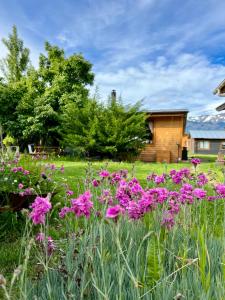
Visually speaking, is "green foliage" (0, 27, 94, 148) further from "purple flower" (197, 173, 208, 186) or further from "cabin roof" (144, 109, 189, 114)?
"purple flower" (197, 173, 208, 186)

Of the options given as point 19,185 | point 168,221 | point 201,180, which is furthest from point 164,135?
point 168,221

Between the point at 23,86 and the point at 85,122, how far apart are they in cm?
786

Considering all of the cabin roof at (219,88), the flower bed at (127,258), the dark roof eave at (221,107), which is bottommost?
the flower bed at (127,258)

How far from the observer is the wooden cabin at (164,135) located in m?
17.9

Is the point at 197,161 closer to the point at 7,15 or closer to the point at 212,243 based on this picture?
the point at 212,243

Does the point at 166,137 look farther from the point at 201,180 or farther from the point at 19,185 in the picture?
the point at 201,180

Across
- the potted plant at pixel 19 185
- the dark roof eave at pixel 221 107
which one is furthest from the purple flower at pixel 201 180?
the dark roof eave at pixel 221 107

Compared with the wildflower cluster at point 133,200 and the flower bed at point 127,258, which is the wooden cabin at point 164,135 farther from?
the flower bed at point 127,258

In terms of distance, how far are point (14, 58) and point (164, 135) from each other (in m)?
19.2

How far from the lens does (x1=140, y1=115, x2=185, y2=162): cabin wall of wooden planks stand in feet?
59.6

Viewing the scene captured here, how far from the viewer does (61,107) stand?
1892cm

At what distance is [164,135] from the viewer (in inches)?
722

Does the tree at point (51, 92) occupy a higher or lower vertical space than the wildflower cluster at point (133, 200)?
higher

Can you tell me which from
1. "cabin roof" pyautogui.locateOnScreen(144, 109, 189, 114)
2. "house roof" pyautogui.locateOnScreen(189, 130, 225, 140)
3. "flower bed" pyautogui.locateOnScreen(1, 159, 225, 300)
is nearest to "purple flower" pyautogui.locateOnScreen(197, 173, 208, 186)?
"flower bed" pyautogui.locateOnScreen(1, 159, 225, 300)
